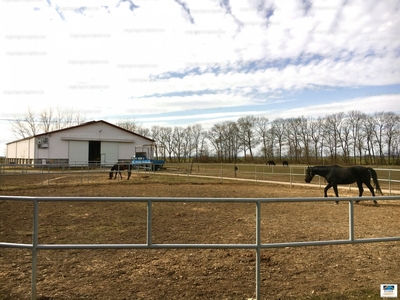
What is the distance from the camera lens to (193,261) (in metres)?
4.80

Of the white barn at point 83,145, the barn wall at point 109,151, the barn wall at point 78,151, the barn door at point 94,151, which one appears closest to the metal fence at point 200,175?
the white barn at point 83,145

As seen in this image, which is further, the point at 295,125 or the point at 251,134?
the point at 251,134

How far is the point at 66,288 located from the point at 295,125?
73199 millimetres

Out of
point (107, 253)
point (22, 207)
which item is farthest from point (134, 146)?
point (107, 253)

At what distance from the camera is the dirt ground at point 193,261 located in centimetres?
377

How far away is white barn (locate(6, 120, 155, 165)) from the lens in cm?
3741

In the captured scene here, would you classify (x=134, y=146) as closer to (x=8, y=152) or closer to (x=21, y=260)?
(x=8, y=152)

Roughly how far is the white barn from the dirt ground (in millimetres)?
29401

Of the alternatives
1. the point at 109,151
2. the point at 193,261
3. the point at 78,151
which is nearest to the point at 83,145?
the point at 78,151

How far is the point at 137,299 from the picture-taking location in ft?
11.5

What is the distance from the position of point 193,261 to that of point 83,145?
3848 centimetres

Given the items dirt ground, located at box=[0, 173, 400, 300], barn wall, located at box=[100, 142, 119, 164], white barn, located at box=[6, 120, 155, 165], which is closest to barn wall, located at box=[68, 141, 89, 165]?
white barn, located at box=[6, 120, 155, 165]

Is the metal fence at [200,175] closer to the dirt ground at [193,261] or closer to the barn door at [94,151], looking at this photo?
the dirt ground at [193,261]

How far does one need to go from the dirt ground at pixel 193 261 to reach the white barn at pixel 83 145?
29401mm
